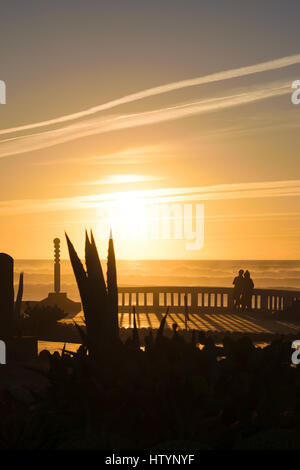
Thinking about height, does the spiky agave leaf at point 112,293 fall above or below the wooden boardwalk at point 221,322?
above

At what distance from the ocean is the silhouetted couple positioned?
4940 centimetres

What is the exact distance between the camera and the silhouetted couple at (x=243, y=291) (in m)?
21.1

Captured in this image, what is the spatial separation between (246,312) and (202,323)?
4144mm

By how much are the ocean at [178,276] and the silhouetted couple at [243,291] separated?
49.4 meters

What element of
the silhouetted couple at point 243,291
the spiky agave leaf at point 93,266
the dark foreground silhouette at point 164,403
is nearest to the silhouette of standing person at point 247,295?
the silhouetted couple at point 243,291

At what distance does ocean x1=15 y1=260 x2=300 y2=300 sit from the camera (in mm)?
81938

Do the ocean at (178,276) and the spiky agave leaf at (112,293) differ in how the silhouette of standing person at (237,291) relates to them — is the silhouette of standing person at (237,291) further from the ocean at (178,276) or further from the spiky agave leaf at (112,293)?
the ocean at (178,276)

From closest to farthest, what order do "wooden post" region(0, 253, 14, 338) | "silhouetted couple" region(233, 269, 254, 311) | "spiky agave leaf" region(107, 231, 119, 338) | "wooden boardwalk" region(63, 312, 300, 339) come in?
"spiky agave leaf" region(107, 231, 119, 338) → "wooden post" region(0, 253, 14, 338) → "wooden boardwalk" region(63, 312, 300, 339) → "silhouetted couple" region(233, 269, 254, 311)

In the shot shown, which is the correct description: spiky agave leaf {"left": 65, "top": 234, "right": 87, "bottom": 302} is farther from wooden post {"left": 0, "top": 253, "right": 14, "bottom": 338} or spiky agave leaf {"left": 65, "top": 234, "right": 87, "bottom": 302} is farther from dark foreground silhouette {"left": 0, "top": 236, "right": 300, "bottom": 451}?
wooden post {"left": 0, "top": 253, "right": 14, "bottom": 338}

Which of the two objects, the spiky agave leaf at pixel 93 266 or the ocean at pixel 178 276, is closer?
the spiky agave leaf at pixel 93 266

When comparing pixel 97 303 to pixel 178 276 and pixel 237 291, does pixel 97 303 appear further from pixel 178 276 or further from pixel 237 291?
pixel 178 276

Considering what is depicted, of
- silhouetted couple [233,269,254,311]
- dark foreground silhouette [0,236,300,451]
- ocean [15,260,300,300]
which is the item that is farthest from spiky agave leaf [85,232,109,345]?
ocean [15,260,300,300]

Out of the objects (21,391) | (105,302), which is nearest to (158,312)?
(21,391)

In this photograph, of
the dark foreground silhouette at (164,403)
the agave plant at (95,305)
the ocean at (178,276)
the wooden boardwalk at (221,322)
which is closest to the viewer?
the dark foreground silhouette at (164,403)
